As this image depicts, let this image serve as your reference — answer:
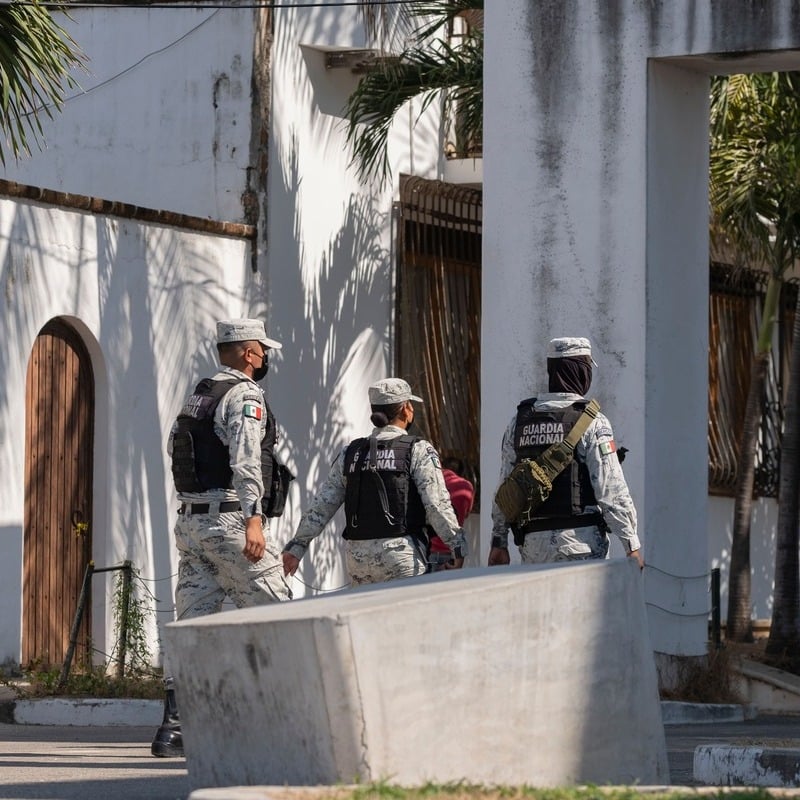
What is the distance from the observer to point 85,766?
8.78m

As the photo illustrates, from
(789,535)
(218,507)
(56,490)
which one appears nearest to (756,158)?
(789,535)

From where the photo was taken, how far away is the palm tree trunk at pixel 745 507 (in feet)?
60.6

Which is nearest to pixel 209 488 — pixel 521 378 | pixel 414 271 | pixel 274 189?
pixel 521 378

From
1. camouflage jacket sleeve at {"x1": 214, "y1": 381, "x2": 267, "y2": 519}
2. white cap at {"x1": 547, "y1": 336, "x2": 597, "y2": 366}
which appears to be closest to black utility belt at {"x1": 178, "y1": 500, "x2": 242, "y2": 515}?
camouflage jacket sleeve at {"x1": 214, "y1": 381, "x2": 267, "y2": 519}

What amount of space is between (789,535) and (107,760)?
8.27m

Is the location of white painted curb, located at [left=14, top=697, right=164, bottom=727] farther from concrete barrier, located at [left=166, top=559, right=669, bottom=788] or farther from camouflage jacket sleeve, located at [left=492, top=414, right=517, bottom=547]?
concrete barrier, located at [left=166, top=559, right=669, bottom=788]

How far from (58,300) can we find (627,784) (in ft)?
25.7

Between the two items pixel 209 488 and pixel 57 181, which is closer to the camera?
pixel 209 488

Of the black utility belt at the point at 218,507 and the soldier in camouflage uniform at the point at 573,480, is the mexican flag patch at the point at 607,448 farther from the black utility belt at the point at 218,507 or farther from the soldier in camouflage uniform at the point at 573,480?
the black utility belt at the point at 218,507

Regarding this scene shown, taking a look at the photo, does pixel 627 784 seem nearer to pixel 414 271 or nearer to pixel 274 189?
pixel 274 189

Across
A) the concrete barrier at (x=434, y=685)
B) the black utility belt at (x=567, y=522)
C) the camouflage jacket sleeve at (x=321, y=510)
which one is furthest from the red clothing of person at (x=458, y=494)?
the concrete barrier at (x=434, y=685)

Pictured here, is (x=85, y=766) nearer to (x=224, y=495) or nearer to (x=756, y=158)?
(x=224, y=495)

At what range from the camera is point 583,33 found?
12719mm

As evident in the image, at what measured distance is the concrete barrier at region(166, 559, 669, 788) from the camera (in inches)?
243
